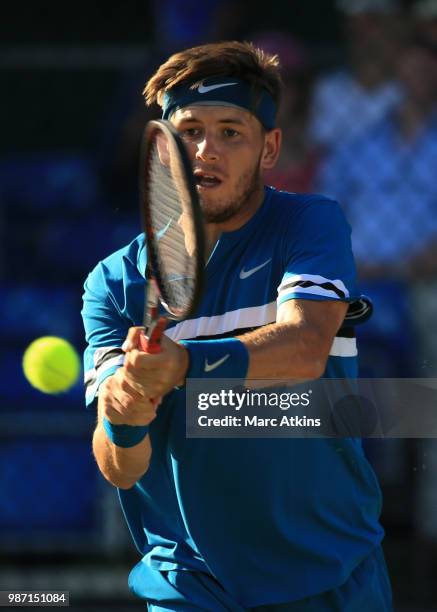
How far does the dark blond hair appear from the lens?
2.85m

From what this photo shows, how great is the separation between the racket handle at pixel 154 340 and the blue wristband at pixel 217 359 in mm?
94

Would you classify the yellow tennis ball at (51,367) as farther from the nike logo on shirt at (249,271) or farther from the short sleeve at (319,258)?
the short sleeve at (319,258)

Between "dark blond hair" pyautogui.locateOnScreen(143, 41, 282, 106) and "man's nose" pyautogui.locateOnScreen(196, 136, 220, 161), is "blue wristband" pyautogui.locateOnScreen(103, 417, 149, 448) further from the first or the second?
"dark blond hair" pyautogui.locateOnScreen(143, 41, 282, 106)

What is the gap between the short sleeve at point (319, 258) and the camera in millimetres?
2588

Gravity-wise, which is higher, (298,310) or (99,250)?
(99,250)

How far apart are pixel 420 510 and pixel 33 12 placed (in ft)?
11.4

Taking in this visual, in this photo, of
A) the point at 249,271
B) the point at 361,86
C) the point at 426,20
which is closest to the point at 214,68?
the point at 249,271

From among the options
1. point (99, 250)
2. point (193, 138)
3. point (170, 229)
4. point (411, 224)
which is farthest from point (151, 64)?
point (170, 229)

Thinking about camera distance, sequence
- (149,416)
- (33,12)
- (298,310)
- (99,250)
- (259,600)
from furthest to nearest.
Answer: (33,12) → (99,250) → (259,600) → (298,310) → (149,416)

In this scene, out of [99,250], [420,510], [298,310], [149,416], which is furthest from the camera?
[99,250]

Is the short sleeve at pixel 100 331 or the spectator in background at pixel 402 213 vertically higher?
the spectator in background at pixel 402 213

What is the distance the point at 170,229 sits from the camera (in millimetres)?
2492

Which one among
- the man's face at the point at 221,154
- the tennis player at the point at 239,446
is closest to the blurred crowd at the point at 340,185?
the tennis player at the point at 239,446

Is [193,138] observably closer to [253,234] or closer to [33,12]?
[253,234]
